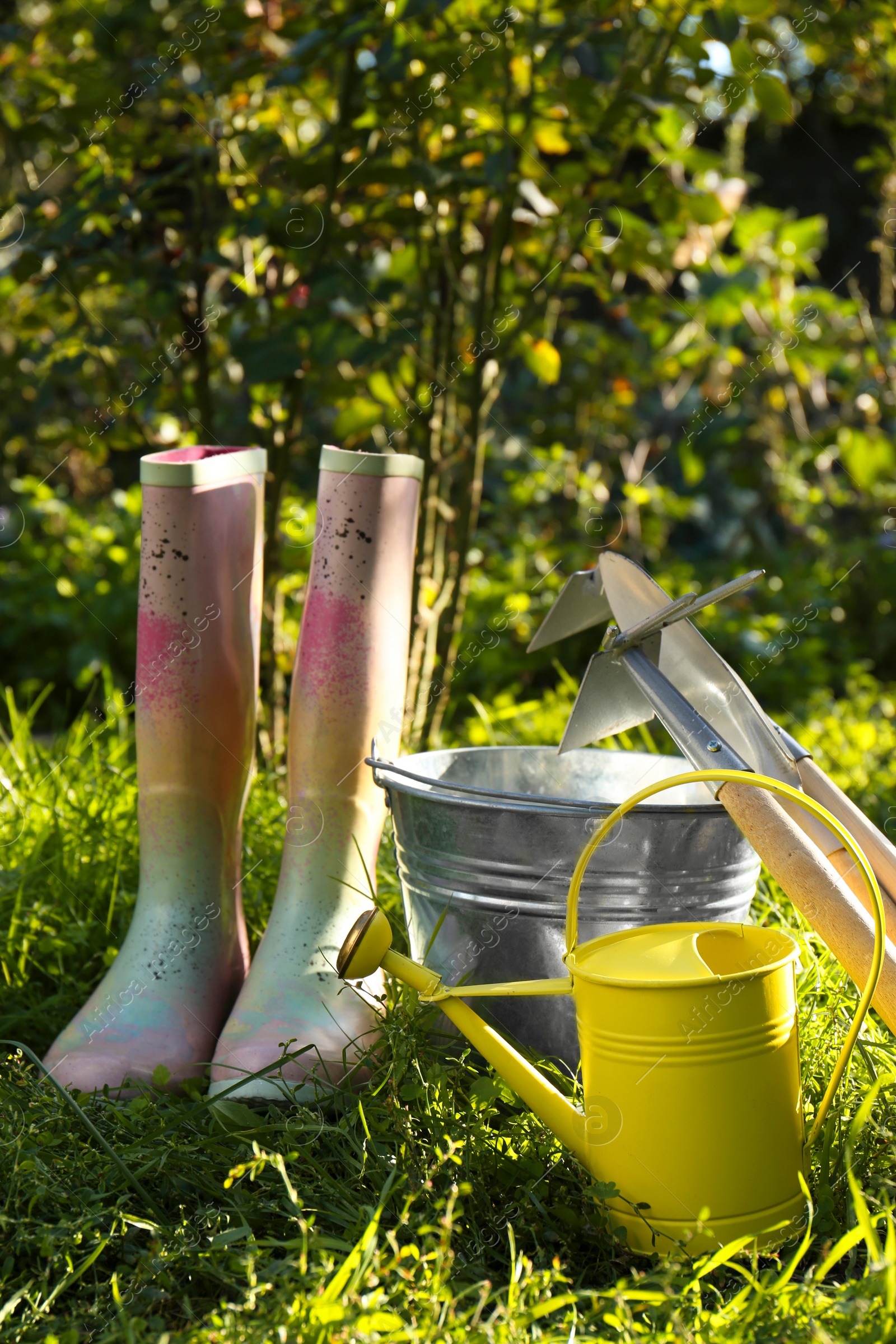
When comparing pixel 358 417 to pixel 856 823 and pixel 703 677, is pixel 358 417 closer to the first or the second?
pixel 703 677

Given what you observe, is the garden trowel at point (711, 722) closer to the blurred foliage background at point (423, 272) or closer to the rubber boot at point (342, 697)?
the rubber boot at point (342, 697)

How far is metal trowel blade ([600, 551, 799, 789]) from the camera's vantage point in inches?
47.4

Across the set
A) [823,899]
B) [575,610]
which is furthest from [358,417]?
[823,899]

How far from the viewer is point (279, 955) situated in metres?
1.34

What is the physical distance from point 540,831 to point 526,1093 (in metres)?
0.28

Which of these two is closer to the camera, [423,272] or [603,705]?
[603,705]

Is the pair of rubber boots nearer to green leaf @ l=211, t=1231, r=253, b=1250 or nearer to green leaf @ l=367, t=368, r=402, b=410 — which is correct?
green leaf @ l=211, t=1231, r=253, b=1250

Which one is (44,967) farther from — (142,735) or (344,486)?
(344,486)

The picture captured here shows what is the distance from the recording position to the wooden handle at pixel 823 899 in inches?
38.7

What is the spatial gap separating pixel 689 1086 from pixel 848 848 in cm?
27

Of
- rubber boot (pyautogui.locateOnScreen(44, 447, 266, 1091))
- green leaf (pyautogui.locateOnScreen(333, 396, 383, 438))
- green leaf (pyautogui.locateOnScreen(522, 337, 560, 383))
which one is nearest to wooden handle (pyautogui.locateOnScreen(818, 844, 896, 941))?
rubber boot (pyautogui.locateOnScreen(44, 447, 266, 1091))

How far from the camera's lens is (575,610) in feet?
4.82

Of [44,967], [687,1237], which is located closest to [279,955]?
[44,967]

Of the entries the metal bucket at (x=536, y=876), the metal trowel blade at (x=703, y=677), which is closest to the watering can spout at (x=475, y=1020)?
the metal bucket at (x=536, y=876)
